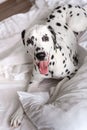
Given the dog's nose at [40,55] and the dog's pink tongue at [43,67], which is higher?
the dog's nose at [40,55]

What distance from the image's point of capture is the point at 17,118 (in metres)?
1.19

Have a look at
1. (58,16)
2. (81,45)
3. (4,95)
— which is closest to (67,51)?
(81,45)

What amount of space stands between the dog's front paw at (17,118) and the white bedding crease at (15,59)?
0.02 m

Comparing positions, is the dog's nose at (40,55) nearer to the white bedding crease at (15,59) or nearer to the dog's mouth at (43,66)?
the dog's mouth at (43,66)

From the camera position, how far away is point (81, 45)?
57.2 inches

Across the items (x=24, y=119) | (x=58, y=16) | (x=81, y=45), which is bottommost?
(x=24, y=119)

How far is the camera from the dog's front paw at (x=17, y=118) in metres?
1.17

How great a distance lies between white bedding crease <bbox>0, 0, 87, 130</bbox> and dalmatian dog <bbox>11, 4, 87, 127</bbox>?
0.05m

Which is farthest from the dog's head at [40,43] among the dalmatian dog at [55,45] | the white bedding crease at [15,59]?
the white bedding crease at [15,59]

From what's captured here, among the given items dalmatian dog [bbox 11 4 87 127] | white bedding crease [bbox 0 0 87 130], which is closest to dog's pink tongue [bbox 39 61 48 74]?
dalmatian dog [bbox 11 4 87 127]

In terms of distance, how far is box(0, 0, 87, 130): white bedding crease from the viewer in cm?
127

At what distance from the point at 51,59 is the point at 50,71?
8 centimetres

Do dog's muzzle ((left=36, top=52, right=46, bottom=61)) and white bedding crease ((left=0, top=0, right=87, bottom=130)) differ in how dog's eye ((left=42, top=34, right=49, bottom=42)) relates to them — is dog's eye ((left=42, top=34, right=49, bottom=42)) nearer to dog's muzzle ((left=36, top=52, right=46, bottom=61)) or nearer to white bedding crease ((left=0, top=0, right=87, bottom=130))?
dog's muzzle ((left=36, top=52, right=46, bottom=61))

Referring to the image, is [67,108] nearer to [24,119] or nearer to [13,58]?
[24,119]
